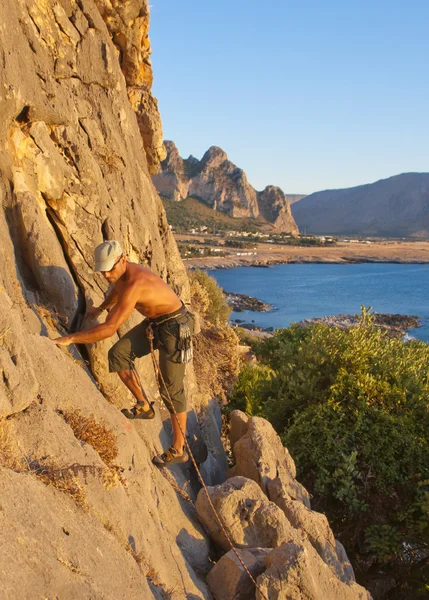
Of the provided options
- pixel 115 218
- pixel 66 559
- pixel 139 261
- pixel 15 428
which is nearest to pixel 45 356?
pixel 15 428

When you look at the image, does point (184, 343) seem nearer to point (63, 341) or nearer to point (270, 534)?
point (63, 341)

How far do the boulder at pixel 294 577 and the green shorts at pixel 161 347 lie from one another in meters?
2.23

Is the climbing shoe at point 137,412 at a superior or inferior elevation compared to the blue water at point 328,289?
Answer: superior

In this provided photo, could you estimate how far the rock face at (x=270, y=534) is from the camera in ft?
16.4

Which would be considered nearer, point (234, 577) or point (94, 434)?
point (94, 434)

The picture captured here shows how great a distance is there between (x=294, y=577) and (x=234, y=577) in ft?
2.12

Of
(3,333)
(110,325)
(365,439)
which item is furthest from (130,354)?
(365,439)

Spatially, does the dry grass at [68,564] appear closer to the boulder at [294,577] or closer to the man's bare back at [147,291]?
the boulder at [294,577]

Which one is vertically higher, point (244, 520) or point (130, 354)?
point (130, 354)

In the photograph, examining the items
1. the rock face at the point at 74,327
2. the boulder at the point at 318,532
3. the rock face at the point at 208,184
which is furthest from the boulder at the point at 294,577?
the rock face at the point at 208,184

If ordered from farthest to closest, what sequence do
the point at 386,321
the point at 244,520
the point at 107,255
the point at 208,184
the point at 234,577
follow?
the point at 208,184 < the point at 386,321 < the point at 244,520 < the point at 107,255 < the point at 234,577

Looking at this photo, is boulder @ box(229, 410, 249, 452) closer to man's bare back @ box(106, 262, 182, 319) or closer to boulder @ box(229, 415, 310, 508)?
boulder @ box(229, 415, 310, 508)

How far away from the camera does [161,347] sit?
6.44 metres

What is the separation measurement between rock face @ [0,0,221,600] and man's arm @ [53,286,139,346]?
0.77 feet
